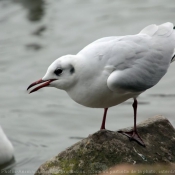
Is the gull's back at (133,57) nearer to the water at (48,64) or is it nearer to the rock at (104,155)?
the rock at (104,155)

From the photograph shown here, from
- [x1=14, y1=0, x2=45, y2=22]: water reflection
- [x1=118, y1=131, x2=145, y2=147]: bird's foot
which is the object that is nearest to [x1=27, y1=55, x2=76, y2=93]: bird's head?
[x1=118, y1=131, x2=145, y2=147]: bird's foot

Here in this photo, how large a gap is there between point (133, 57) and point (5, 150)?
310 cm

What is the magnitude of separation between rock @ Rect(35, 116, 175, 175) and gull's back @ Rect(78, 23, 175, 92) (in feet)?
1.67

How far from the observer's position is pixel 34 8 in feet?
51.0

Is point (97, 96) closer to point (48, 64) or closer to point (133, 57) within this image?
point (133, 57)

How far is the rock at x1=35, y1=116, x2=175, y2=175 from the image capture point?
604 centimetres

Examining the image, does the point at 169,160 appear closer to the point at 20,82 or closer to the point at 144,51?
the point at 144,51

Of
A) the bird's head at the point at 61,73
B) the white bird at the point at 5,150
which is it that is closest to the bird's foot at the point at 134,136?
the bird's head at the point at 61,73

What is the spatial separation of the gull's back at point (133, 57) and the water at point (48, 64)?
8.69 ft

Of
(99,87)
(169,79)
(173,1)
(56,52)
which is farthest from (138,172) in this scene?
(173,1)

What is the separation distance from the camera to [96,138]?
6.26m

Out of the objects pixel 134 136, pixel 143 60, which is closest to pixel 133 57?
pixel 143 60

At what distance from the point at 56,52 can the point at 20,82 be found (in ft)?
4.66

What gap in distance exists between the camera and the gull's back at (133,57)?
613 cm
